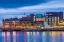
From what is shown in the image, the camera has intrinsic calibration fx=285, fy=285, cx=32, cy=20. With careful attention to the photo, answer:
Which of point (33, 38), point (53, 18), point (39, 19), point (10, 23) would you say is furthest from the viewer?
point (39, 19)

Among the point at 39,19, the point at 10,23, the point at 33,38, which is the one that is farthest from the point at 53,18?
the point at 33,38

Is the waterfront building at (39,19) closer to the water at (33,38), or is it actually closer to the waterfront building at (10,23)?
the waterfront building at (10,23)

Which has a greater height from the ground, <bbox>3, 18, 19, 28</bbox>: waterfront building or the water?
the water

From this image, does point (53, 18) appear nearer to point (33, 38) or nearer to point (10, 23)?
point (10, 23)

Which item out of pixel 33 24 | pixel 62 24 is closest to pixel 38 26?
pixel 33 24

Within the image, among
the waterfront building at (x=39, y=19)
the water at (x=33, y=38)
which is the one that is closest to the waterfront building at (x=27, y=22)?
the waterfront building at (x=39, y=19)

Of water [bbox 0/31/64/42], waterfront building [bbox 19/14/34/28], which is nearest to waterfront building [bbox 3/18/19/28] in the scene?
waterfront building [bbox 19/14/34/28]

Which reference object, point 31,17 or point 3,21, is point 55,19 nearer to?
point 31,17

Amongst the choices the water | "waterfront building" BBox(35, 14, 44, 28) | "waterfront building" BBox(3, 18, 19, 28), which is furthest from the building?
the water

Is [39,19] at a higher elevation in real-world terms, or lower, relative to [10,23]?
higher

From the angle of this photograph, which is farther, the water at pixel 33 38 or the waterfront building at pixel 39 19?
the waterfront building at pixel 39 19

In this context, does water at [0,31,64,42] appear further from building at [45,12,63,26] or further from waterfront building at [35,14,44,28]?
waterfront building at [35,14,44,28]

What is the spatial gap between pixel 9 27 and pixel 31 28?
8.83m

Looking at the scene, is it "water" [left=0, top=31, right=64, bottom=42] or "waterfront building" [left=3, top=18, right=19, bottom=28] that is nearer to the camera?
"water" [left=0, top=31, right=64, bottom=42]
